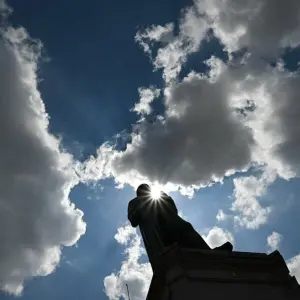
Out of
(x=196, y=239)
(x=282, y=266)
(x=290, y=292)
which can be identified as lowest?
(x=290, y=292)

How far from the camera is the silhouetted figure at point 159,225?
50.5ft

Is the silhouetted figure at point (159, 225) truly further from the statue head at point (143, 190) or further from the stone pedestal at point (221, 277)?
the stone pedestal at point (221, 277)

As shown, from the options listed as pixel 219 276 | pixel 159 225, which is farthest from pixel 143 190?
pixel 219 276

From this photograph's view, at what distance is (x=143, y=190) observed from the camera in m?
19.4

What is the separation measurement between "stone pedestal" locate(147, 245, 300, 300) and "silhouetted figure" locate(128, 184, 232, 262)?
7.75 ft

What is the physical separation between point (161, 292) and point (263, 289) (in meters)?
3.46

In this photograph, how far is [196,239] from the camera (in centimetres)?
1548

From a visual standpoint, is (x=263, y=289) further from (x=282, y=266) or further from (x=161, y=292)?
(x=161, y=292)

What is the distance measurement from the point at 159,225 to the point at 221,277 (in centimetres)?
497

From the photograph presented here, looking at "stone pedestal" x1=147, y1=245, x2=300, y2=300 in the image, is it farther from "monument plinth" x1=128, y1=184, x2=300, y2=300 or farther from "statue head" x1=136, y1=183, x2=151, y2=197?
"statue head" x1=136, y1=183, x2=151, y2=197

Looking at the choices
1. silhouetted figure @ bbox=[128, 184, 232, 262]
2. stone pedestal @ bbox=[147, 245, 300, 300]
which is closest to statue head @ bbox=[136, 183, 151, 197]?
silhouetted figure @ bbox=[128, 184, 232, 262]

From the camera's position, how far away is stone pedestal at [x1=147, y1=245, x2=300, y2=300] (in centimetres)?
1138

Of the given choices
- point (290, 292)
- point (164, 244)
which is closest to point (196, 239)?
point (164, 244)

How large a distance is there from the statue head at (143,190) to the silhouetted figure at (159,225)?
39 centimetres
